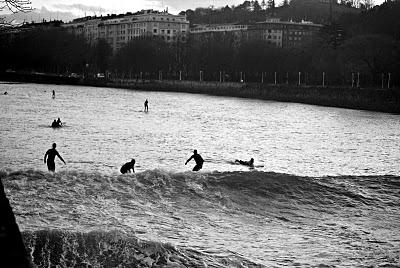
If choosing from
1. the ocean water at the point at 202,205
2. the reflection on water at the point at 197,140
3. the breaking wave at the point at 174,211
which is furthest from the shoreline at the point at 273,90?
the breaking wave at the point at 174,211

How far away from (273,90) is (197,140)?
74487mm

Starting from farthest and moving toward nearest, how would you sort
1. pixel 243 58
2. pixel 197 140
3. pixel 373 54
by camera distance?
pixel 243 58 → pixel 373 54 → pixel 197 140

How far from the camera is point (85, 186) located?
20.8 metres

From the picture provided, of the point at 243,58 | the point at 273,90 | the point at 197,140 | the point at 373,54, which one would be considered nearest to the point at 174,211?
the point at 197,140

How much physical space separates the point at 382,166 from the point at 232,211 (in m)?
17.0

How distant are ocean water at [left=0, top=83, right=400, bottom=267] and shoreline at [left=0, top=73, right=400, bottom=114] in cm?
4969

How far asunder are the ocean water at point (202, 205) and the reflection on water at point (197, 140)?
18 centimetres

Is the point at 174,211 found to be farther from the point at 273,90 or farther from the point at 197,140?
the point at 273,90

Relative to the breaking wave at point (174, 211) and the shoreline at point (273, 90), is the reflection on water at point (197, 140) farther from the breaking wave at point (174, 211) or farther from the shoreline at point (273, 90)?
the shoreline at point (273, 90)

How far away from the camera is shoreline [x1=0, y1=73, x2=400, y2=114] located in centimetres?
9012

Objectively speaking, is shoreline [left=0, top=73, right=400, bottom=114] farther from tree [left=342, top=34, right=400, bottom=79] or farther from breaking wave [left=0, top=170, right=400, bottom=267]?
breaking wave [left=0, top=170, right=400, bottom=267]

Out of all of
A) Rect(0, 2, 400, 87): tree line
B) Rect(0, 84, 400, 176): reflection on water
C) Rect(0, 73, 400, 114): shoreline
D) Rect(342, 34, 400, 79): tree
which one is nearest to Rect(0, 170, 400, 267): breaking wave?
Rect(0, 84, 400, 176): reflection on water

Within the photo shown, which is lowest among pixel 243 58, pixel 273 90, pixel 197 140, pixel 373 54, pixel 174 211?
pixel 197 140

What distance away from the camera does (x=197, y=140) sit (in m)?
44.2
